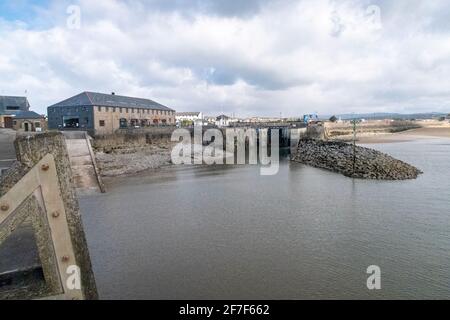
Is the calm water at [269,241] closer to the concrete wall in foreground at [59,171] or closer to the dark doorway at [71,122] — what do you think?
the concrete wall in foreground at [59,171]

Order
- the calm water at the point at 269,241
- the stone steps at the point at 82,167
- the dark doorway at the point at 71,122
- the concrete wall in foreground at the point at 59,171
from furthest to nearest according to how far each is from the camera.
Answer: the dark doorway at the point at 71,122, the stone steps at the point at 82,167, the calm water at the point at 269,241, the concrete wall in foreground at the point at 59,171

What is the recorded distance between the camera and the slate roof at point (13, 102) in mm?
51812

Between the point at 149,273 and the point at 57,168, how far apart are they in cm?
644

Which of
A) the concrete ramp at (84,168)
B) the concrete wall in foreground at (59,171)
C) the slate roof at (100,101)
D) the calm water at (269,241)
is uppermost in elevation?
the slate roof at (100,101)

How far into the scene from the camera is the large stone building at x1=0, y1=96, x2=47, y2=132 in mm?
45969

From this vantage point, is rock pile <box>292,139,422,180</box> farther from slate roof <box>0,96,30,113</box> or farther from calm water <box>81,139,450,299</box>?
slate roof <box>0,96,30,113</box>

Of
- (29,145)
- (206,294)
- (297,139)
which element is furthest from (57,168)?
(297,139)

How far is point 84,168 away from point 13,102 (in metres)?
41.0

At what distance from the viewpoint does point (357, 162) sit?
98.3 feet

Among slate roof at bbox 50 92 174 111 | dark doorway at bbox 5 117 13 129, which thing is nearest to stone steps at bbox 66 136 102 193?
slate roof at bbox 50 92 174 111

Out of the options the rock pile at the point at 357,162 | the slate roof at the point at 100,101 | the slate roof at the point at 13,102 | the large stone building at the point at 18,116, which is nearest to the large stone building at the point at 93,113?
the slate roof at the point at 100,101

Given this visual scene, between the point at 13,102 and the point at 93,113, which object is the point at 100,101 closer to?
the point at 93,113

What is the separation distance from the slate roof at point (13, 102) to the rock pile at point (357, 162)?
44254mm

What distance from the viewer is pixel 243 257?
34.0ft
